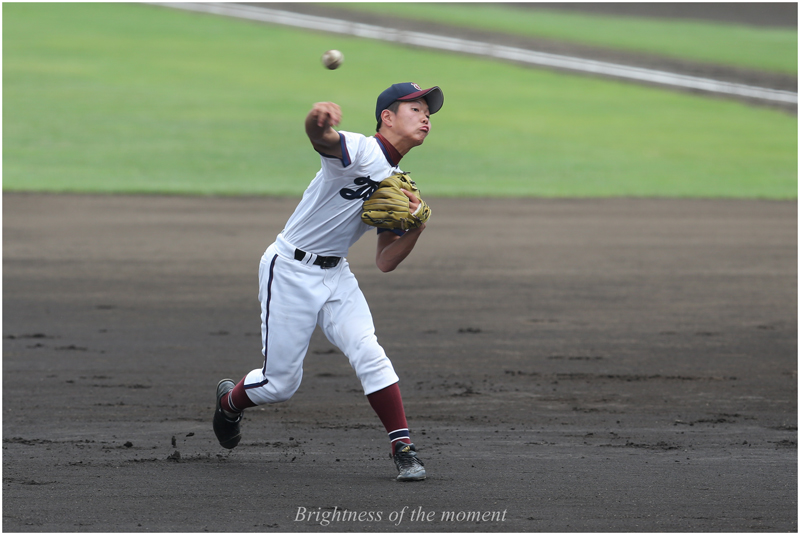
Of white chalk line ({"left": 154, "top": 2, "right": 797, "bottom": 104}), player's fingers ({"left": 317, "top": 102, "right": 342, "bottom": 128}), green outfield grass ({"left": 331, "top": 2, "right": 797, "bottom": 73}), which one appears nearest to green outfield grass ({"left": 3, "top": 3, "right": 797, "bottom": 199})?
white chalk line ({"left": 154, "top": 2, "right": 797, "bottom": 104})

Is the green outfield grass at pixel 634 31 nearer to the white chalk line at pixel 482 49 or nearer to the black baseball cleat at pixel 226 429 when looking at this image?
the white chalk line at pixel 482 49

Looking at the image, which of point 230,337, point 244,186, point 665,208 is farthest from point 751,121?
point 230,337

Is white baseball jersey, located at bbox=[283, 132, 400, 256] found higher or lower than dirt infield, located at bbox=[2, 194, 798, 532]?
higher

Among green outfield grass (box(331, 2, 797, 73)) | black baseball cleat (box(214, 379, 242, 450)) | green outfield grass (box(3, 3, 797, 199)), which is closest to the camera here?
black baseball cleat (box(214, 379, 242, 450))

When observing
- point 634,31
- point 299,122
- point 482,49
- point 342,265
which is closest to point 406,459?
point 342,265

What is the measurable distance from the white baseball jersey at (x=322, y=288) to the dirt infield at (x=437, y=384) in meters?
0.52

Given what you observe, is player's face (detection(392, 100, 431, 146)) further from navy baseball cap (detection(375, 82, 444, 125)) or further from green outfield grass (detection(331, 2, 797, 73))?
green outfield grass (detection(331, 2, 797, 73))

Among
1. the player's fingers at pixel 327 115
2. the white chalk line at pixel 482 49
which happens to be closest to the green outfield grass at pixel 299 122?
the white chalk line at pixel 482 49

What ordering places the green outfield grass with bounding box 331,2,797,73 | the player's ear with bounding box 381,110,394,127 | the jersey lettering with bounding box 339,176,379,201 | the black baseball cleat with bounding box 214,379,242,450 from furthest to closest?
the green outfield grass with bounding box 331,2,797,73 → the black baseball cleat with bounding box 214,379,242,450 → the player's ear with bounding box 381,110,394,127 → the jersey lettering with bounding box 339,176,379,201

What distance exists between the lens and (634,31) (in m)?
41.1

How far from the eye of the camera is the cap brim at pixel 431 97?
15.5ft

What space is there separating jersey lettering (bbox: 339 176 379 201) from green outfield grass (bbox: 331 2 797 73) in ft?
106

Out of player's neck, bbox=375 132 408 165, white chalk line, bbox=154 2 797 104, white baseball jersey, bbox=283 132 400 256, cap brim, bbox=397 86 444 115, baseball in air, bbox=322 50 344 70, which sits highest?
white chalk line, bbox=154 2 797 104

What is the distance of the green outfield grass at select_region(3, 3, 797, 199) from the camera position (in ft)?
62.0
